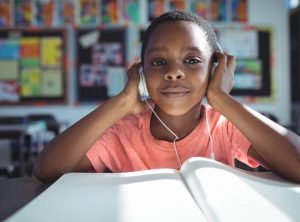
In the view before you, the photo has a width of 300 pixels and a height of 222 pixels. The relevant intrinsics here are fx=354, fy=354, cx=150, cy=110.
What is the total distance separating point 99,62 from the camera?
362cm

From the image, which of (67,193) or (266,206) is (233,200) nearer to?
(266,206)

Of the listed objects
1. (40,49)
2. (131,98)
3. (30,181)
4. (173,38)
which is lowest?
(30,181)

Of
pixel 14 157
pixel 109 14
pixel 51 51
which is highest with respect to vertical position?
pixel 109 14

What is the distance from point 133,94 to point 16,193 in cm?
39

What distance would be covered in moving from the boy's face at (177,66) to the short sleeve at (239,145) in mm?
109

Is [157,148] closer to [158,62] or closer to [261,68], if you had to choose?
[158,62]

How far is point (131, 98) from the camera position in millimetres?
831

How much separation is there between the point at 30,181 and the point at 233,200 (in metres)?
0.35

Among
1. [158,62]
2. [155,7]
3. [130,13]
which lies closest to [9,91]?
[130,13]

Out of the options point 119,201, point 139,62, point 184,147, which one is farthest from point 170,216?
point 139,62

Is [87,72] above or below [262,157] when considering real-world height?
above

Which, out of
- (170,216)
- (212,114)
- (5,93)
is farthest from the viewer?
(5,93)

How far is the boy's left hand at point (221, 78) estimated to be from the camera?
80 cm

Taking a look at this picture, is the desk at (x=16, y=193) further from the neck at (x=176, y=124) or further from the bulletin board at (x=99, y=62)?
the bulletin board at (x=99, y=62)
